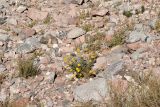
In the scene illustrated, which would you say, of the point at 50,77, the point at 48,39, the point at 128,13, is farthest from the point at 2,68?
the point at 128,13

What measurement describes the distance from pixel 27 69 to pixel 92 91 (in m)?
1.49

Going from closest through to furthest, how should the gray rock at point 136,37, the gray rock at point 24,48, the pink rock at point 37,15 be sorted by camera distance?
the gray rock at point 136,37 → the gray rock at point 24,48 → the pink rock at point 37,15

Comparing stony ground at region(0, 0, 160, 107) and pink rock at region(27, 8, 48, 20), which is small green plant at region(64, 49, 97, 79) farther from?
pink rock at region(27, 8, 48, 20)

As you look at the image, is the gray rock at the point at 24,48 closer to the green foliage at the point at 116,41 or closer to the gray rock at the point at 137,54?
the green foliage at the point at 116,41

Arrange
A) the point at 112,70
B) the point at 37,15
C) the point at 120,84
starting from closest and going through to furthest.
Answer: the point at 120,84, the point at 112,70, the point at 37,15

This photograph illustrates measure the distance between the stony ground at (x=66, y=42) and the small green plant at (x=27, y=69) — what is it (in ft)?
0.31

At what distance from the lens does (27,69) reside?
22.9 ft

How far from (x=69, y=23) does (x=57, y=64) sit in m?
2.02

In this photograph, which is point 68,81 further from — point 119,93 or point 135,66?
point 119,93

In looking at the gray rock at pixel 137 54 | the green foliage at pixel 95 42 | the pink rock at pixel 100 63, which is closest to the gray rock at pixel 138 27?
the green foliage at pixel 95 42

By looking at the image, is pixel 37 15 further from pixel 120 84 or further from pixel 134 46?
pixel 120 84

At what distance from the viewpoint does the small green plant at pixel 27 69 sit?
275 inches

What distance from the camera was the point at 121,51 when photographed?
7.42 metres

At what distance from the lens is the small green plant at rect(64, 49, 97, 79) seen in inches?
271
